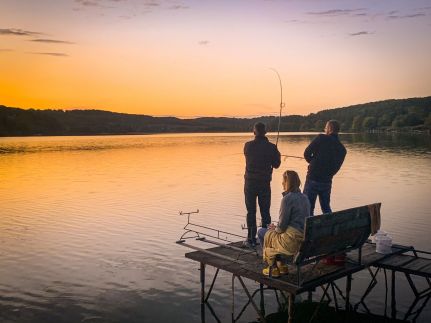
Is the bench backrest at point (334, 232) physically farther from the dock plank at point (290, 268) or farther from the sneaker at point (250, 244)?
the sneaker at point (250, 244)

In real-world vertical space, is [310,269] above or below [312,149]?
below

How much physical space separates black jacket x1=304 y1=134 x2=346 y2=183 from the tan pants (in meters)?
3.01

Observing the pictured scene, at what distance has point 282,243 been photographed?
8008 mm

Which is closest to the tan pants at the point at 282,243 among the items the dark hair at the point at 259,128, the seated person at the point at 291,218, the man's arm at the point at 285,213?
the seated person at the point at 291,218

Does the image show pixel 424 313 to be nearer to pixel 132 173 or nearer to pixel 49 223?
pixel 49 223

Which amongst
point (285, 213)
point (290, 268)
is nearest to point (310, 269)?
point (290, 268)

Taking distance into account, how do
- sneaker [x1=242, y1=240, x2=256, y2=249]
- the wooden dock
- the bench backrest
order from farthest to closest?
sneaker [x1=242, y1=240, x2=256, y2=249] → the wooden dock → the bench backrest

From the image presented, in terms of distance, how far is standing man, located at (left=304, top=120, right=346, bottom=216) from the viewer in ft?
35.2

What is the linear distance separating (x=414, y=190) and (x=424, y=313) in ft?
63.5

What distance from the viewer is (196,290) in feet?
36.7

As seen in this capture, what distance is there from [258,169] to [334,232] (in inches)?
107

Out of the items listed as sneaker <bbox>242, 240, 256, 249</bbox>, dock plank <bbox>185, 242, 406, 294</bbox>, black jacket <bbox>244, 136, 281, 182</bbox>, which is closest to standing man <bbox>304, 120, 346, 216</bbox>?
black jacket <bbox>244, 136, 281, 182</bbox>

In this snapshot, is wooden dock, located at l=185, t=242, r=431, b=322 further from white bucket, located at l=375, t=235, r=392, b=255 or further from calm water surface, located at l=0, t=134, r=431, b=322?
calm water surface, located at l=0, t=134, r=431, b=322

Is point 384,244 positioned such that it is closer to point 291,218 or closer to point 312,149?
point 312,149
